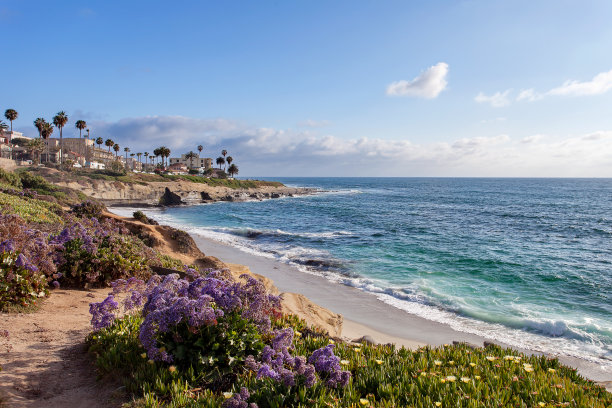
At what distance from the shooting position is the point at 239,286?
5230 mm

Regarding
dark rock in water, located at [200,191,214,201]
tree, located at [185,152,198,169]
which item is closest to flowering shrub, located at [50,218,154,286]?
dark rock in water, located at [200,191,214,201]

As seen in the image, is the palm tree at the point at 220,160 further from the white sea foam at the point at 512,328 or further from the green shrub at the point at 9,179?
the white sea foam at the point at 512,328

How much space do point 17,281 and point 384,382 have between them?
6994mm

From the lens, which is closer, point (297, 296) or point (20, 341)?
point (20, 341)

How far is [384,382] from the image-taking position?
14.9 ft

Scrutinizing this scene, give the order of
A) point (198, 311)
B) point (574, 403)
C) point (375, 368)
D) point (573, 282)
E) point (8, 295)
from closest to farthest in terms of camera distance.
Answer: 1. point (574, 403)
2. point (198, 311)
3. point (375, 368)
4. point (8, 295)
5. point (573, 282)

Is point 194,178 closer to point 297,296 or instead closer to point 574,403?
point 297,296

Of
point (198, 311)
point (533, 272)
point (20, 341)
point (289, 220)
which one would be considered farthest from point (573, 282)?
point (289, 220)

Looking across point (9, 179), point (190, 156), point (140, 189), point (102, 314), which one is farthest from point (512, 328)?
point (190, 156)

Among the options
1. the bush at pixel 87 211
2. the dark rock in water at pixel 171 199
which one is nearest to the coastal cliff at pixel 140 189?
the dark rock in water at pixel 171 199

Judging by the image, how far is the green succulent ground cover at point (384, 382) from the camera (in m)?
4.07

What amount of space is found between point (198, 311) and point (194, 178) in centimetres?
8789

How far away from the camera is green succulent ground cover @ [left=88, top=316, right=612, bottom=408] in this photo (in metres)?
4.07

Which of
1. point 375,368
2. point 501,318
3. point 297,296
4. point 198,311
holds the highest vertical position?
point 198,311
